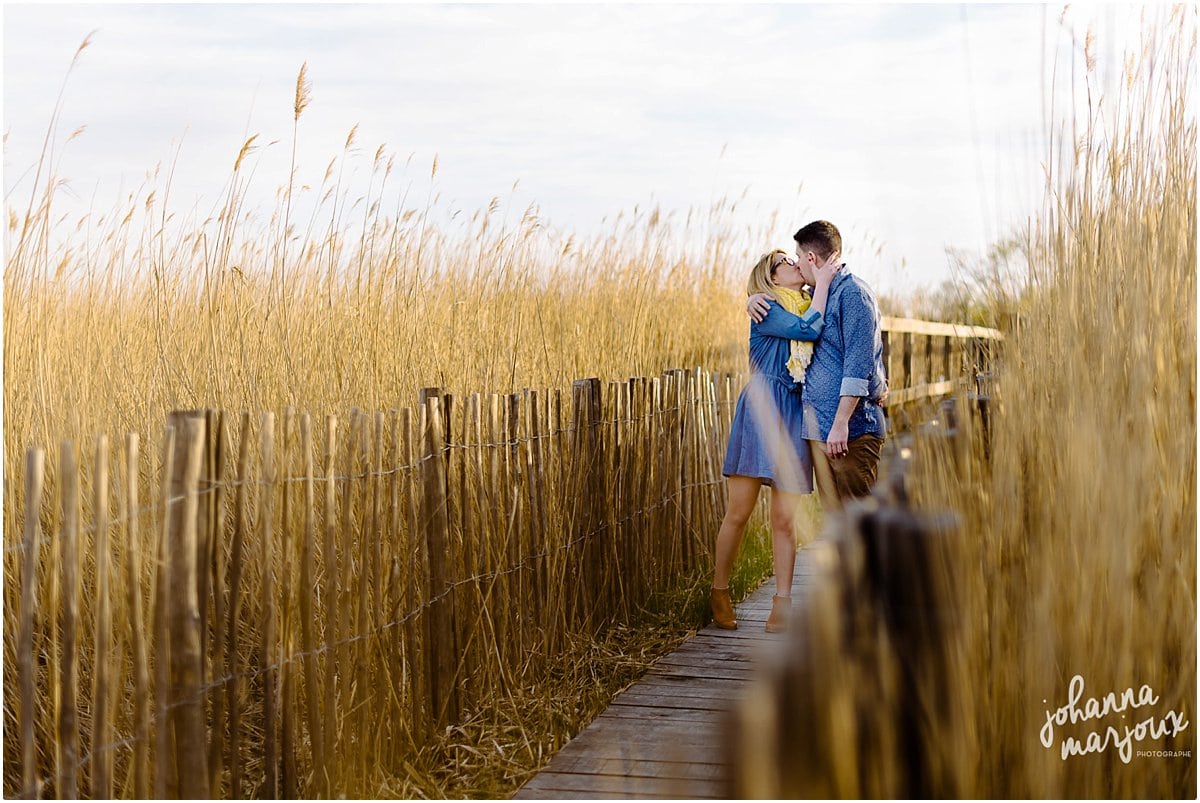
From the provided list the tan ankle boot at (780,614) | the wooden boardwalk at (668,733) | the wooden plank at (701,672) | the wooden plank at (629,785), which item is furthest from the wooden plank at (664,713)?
the tan ankle boot at (780,614)

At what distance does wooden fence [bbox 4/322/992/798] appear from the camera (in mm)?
2102

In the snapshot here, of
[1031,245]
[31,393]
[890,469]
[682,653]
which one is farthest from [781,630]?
[31,393]

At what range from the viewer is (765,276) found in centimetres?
404

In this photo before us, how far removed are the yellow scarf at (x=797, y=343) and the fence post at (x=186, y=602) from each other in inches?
87.3

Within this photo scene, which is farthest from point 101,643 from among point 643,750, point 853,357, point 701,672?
point 853,357

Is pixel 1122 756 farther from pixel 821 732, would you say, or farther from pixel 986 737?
pixel 821 732

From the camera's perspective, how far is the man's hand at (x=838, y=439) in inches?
148

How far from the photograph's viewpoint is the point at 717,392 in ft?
17.3

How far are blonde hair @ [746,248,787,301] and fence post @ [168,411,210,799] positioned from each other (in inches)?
90.3

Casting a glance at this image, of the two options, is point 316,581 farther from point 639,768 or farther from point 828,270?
point 828,270

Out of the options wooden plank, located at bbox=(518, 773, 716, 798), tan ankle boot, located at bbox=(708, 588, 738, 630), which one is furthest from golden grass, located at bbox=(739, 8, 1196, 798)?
tan ankle boot, located at bbox=(708, 588, 738, 630)

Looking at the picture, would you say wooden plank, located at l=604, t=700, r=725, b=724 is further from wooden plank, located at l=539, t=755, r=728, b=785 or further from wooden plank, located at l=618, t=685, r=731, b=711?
wooden plank, located at l=539, t=755, r=728, b=785

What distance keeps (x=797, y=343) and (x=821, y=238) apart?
0.34m

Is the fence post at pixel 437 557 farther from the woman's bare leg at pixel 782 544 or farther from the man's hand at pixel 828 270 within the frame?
the man's hand at pixel 828 270
